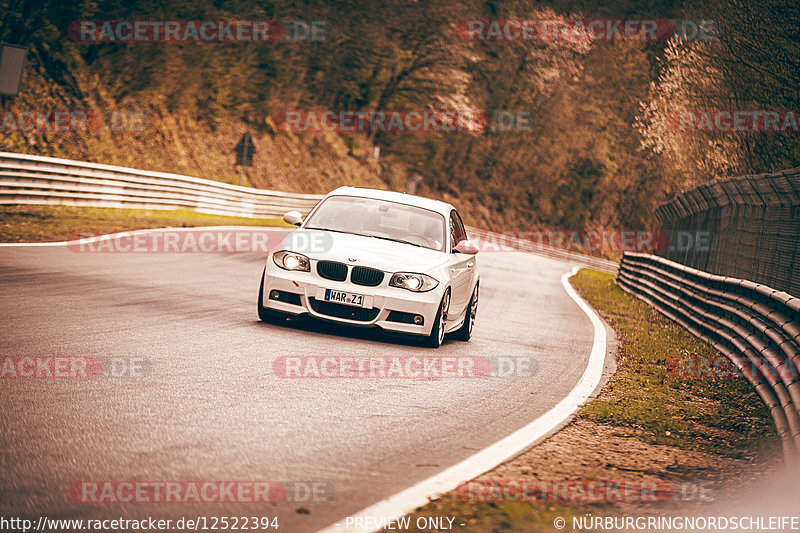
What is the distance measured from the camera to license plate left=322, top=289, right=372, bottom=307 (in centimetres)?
988

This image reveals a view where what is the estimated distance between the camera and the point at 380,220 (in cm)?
1122

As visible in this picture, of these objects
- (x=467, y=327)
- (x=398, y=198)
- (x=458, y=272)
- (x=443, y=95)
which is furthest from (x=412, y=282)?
(x=443, y=95)

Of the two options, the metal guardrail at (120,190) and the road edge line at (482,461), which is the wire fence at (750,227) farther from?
the metal guardrail at (120,190)

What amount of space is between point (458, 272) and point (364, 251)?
1.35 metres

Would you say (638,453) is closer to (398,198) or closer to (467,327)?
(467,327)

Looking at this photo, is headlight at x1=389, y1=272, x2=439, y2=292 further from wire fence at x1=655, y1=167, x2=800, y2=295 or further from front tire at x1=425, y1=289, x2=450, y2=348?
wire fence at x1=655, y1=167, x2=800, y2=295

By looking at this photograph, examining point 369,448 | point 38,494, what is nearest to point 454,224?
point 369,448

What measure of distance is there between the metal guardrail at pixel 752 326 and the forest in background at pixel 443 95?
14078 millimetres

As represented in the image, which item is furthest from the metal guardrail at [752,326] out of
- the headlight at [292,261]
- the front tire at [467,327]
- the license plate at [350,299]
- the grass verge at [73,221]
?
the grass verge at [73,221]

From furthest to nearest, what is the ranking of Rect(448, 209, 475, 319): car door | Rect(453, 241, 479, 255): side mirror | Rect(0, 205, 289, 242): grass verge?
1. Rect(0, 205, 289, 242): grass verge
2. Rect(453, 241, 479, 255): side mirror
3. Rect(448, 209, 475, 319): car door

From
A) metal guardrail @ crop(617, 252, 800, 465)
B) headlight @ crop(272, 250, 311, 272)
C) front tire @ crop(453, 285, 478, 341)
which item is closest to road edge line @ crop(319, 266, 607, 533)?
metal guardrail @ crop(617, 252, 800, 465)

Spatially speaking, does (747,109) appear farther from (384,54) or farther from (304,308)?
(384,54)

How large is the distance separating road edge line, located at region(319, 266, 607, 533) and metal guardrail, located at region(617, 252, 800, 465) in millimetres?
1576

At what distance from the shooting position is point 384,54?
55062 mm
